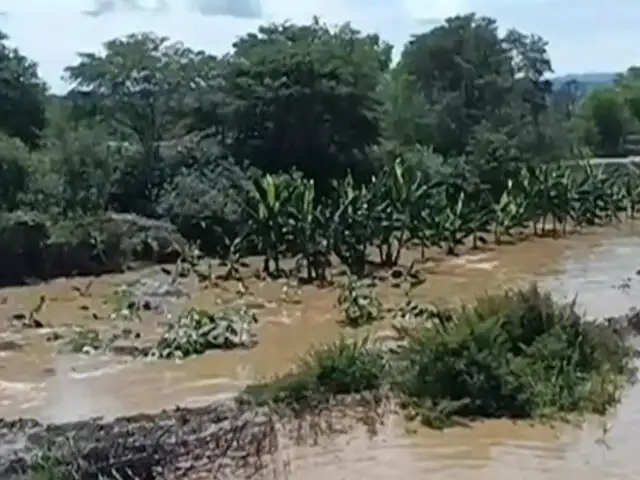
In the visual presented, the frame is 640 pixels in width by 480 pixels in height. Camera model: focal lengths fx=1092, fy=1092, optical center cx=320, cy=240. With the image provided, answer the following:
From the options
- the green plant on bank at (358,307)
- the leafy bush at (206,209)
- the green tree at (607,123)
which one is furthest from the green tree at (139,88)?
the green tree at (607,123)

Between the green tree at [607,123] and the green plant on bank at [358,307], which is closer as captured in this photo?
the green plant on bank at [358,307]

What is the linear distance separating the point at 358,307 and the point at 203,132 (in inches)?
549

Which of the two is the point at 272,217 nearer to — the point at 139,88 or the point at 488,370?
the point at 139,88

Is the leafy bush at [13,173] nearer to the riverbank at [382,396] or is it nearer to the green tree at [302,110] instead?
the green tree at [302,110]

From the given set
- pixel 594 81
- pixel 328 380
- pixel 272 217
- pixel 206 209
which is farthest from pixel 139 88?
pixel 594 81

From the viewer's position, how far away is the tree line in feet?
89.8

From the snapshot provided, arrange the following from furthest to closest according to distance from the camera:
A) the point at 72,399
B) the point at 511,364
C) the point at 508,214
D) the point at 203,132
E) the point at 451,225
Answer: the point at 203,132, the point at 508,214, the point at 451,225, the point at 72,399, the point at 511,364

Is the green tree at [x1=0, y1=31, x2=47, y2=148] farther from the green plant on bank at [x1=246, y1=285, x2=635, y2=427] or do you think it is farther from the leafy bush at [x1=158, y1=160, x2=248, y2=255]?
the green plant on bank at [x1=246, y1=285, x2=635, y2=427]

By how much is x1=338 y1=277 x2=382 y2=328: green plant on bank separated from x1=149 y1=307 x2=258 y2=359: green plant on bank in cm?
177

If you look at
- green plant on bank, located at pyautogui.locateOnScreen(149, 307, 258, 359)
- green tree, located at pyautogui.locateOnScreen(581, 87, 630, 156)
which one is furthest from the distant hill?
green plant on bank, located at pyautogui.locateOnScreen(149, 307, 258, 359)

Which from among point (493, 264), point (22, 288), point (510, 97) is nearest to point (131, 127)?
point (22, 288)

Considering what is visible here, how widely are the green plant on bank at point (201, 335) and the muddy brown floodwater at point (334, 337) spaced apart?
1.07 feet

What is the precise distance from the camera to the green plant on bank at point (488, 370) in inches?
451

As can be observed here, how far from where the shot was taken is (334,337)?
17.2 metres
